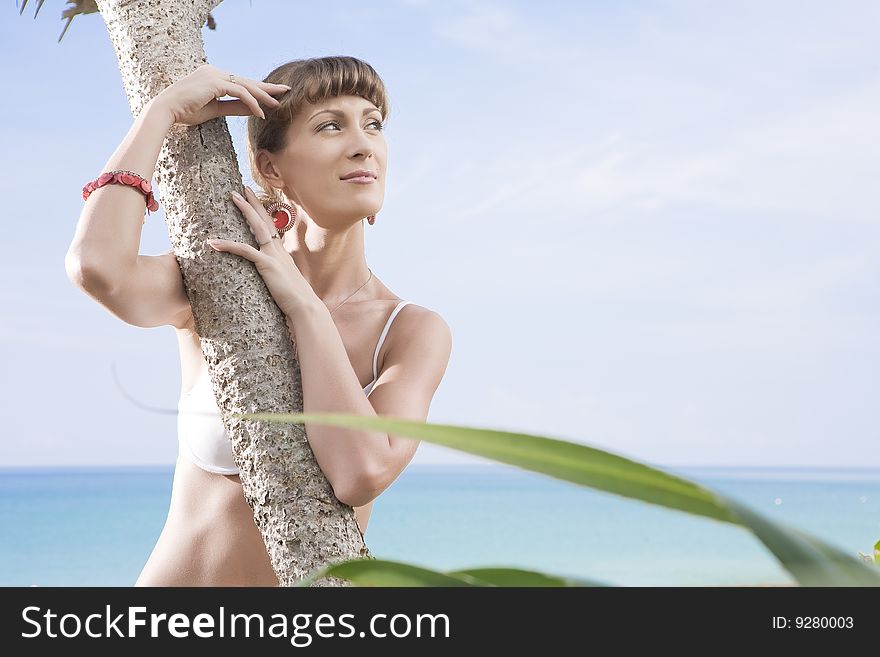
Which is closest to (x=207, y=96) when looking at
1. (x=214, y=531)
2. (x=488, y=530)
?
(x=214, y=531)

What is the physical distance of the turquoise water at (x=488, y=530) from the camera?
80.3ft

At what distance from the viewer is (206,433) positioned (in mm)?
2100

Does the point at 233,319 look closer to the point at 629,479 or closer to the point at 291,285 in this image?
the point at 291,285

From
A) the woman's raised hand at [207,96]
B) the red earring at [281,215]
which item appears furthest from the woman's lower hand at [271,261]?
the red earring at [281,215]

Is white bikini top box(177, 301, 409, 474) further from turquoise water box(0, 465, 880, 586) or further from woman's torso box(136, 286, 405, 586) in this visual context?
turquoise water box(0, 465, 880, 586)

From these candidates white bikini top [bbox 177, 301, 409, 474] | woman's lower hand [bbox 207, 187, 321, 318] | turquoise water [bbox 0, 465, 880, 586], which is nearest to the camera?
woman's lower hand [bbox 207, 187, 321, 318]

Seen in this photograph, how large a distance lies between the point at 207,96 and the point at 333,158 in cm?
42

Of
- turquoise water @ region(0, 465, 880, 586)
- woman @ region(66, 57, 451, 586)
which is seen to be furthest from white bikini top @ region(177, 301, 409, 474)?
turquoise water @ region(0, 465, 880, 586)

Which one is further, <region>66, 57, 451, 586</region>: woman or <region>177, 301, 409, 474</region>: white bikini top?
<region>177, 301, 409, 474</region>: white bikini top

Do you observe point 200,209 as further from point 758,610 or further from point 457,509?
point 457,509

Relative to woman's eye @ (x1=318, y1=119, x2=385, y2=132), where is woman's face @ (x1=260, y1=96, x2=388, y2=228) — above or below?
below

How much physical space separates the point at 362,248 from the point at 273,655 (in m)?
1.67

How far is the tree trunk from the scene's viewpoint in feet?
5.22

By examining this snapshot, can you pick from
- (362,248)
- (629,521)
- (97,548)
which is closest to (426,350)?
(362,248)
